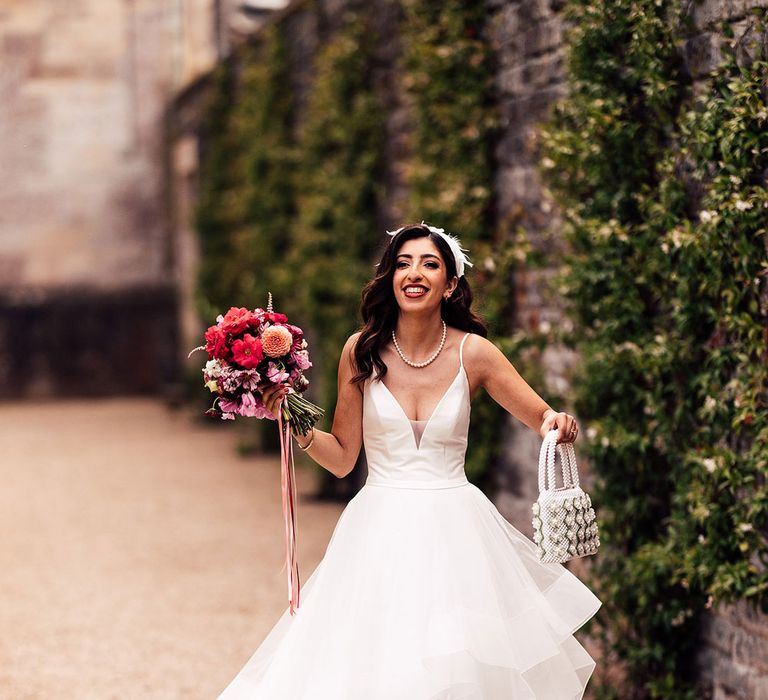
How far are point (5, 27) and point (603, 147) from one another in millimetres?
12991

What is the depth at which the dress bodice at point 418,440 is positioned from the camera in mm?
3061

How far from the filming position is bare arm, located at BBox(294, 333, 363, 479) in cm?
315

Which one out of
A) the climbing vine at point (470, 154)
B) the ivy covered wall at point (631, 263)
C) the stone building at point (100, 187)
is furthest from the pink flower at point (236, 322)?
the stone building at point (100, 187)

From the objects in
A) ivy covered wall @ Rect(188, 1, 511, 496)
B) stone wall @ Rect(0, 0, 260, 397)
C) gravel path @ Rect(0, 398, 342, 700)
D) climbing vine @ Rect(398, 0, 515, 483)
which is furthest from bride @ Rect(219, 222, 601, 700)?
stone wall @ Rect(0, 0, 260, 397)

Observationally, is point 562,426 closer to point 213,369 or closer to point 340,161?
point 213,369

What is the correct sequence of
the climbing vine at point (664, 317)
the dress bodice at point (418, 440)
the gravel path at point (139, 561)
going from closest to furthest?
the dress bodice at point (418, 440) < the climbing vine at point (664, 317) < the gravel path at point (139, 561)

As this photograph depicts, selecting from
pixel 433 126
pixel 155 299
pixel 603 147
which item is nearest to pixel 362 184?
pixel 433 126

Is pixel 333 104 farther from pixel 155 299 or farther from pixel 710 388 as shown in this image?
pixel 155 299

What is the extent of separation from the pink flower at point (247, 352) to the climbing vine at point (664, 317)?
160 cm

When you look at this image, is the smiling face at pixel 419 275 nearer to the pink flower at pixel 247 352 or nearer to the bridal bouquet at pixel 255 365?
the bridal bouquet at pixel 255 365

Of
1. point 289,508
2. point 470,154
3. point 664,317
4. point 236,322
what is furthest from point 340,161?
point 236,322

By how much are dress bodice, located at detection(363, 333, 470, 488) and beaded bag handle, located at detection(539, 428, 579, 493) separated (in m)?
0.20

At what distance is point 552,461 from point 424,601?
474 mm

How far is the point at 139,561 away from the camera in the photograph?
22.5 ft
